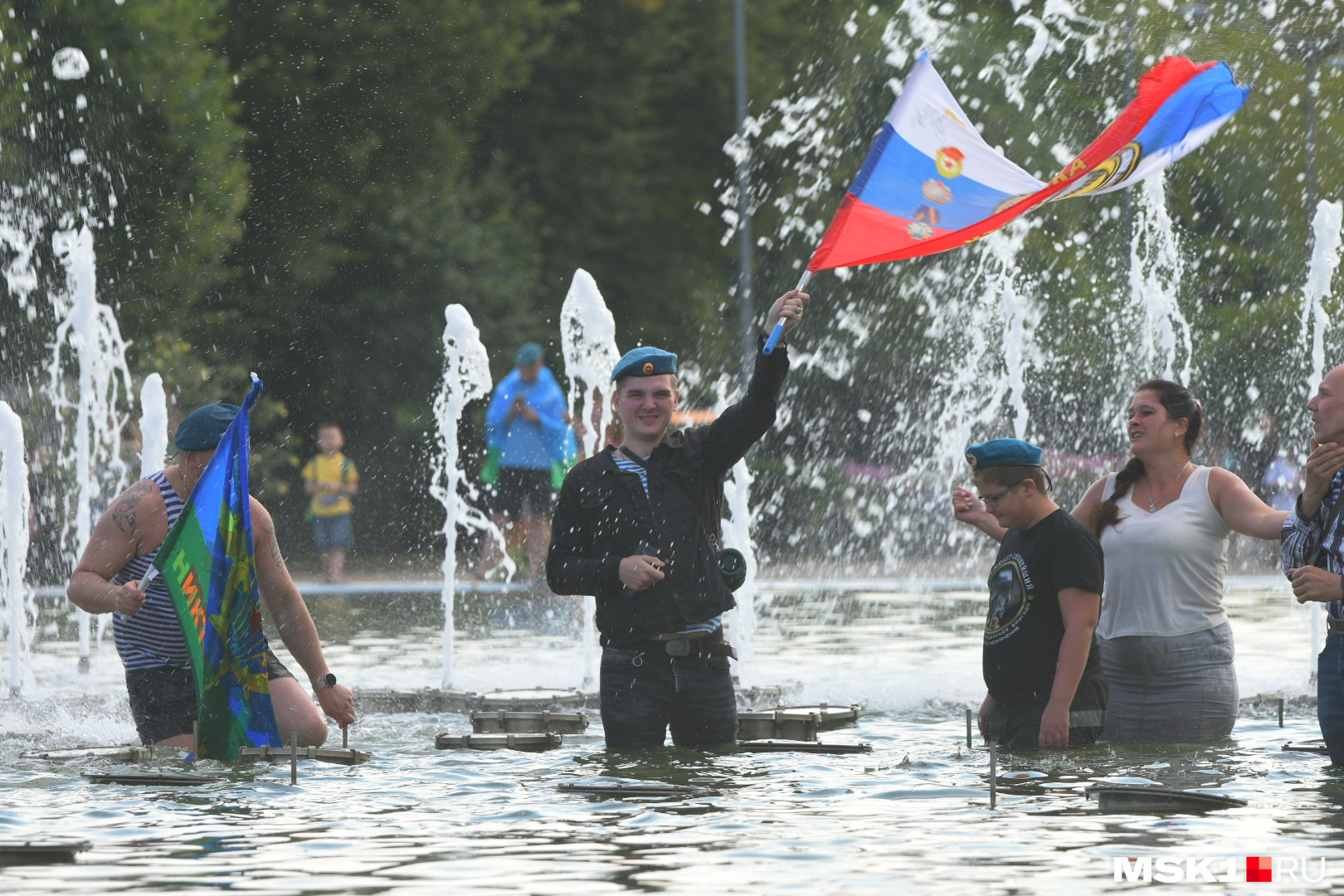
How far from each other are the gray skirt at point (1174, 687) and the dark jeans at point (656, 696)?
51.9 inches

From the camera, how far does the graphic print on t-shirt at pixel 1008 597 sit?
666 centimetres

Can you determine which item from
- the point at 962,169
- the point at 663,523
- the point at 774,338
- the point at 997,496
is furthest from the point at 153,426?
the point at 997,496

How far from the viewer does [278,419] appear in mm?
28234

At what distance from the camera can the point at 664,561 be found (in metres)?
6.46

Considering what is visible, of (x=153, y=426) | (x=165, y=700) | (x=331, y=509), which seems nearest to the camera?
(x=165, y=700)

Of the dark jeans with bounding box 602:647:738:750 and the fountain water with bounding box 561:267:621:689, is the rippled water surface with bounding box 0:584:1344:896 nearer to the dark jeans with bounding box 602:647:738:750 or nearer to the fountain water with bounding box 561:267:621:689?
the dark jeans with bounding box 602:647:738:750

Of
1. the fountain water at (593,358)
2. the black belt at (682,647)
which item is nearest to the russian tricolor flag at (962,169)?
the black belt at (682,647)

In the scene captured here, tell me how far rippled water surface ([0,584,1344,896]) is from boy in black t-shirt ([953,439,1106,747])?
15cm

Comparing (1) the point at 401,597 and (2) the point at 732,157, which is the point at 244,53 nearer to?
(2) the point at 732,157

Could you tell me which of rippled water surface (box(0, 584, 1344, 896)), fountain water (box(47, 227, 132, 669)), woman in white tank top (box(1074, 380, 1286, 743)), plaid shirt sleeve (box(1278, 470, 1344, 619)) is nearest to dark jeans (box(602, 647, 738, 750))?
rippled water surface (box(0, 584, 1344, 896))

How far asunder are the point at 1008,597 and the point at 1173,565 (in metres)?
0.57

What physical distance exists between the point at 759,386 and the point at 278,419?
22478 millimetres

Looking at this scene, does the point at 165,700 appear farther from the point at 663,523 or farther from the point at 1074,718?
the point at 1074,718

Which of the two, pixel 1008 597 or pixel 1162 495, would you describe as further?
pixel 1162 495
